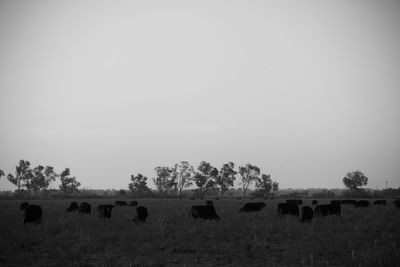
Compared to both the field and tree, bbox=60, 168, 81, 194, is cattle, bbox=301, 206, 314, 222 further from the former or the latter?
tree, bbox=60, 168, 81, 194

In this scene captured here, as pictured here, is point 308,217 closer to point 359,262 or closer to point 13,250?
point 359,262

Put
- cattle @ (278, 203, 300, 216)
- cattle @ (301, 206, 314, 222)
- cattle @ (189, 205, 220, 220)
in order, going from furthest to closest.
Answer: cattle @ (278, 203, 300, 216)
cattle @ (189, 205, 220, 220)
cattle @ (301, 206, 314, 222)

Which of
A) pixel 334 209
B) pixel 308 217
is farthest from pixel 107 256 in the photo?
pixel 334 209

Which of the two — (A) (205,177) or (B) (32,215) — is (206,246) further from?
(A) (205,177)

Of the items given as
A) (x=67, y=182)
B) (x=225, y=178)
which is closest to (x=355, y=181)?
(x=225, y=178)

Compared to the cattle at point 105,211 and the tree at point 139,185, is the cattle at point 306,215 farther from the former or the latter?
the tree at point 139,185

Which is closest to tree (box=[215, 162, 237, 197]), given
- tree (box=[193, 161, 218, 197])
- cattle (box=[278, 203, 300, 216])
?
tree (box=[193, 161, 218, 197])

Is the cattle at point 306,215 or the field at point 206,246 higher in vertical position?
the cattle at point 306,215

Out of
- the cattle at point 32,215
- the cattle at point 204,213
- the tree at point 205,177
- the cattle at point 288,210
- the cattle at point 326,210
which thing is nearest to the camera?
the cattle at point 32,215

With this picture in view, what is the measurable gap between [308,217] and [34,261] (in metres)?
14.8

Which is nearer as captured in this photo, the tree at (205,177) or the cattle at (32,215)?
the cattle at (32,215)

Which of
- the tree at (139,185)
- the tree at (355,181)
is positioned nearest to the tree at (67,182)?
the tree at (139,185)

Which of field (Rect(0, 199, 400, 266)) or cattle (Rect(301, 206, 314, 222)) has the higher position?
cattle (Rect(301, 206, 314, 222))

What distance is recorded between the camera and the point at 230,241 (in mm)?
13508
